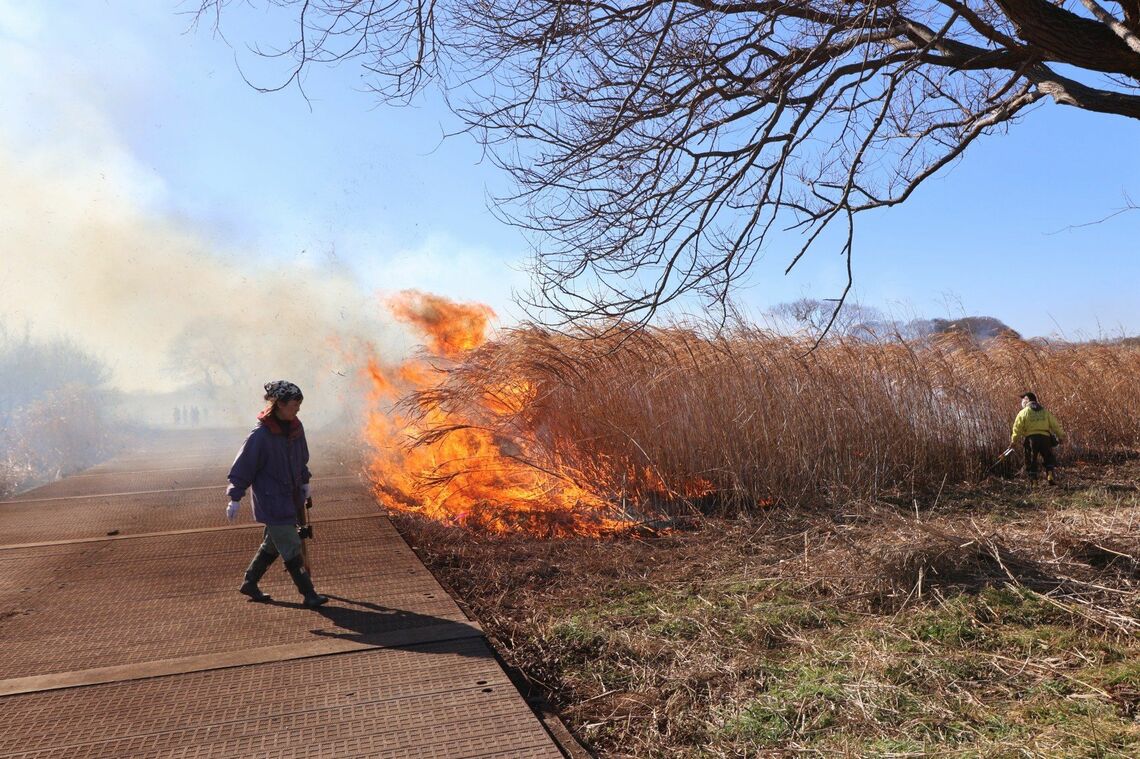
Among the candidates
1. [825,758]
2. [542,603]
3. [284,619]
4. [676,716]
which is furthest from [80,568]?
[825,758]

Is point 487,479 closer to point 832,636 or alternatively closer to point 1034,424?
point 832,636

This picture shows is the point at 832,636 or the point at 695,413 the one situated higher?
the point at 695,413

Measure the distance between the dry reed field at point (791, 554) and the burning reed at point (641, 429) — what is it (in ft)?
0.10

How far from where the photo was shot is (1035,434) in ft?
35.4

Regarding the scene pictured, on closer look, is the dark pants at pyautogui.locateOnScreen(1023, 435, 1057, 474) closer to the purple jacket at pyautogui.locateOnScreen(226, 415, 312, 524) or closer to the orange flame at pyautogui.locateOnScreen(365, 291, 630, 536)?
the orange flame at pyautogui.locateOnScreen(365, 291, 630, 536)

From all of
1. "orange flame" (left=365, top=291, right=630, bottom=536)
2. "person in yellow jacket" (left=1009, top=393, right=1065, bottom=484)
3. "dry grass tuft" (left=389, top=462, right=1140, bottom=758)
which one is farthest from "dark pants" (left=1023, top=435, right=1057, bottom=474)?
A: "orange flame" (left=365, top=291, right=630, bottom=536)

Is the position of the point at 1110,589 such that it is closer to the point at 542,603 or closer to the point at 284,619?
the point at 542,603

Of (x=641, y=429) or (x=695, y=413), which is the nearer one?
(x=641, y=429)

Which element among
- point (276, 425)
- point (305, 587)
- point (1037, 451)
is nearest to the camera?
point (305, 587)

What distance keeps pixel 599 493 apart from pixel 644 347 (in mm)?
1596

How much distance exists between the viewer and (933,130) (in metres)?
6.84

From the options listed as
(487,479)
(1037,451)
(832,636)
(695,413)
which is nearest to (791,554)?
(832,636)

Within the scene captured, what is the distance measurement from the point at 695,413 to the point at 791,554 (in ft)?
7.32

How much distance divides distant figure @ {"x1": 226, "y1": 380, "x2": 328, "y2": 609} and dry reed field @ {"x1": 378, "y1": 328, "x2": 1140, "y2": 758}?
3.97ft
